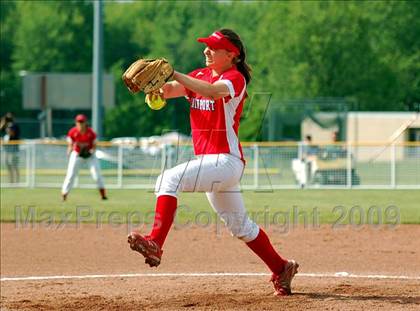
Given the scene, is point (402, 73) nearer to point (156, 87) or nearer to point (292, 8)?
point (292, 8)

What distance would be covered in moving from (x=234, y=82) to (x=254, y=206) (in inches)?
448

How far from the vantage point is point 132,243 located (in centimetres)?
634

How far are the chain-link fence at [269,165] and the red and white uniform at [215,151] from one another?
15.7 metres

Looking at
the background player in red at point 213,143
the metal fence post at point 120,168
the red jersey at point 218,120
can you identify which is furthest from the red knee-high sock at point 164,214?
the metal fence post at point 120,168

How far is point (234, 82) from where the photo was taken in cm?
670

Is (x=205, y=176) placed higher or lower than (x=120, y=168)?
higher

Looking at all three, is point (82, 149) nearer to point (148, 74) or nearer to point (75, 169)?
point (75, 169)

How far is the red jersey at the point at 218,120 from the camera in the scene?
6.80 meters

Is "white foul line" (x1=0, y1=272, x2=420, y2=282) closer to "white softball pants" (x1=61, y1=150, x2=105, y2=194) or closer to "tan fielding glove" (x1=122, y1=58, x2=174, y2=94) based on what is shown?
"tan fielding glove" (x1=122, y1=58, x2=174, y2=94)

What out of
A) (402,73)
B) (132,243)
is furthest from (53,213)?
(402,73)

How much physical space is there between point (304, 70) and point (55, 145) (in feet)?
74.4

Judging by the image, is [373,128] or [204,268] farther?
[373,128]

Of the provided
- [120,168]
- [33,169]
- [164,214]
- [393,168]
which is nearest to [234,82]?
[164,214]

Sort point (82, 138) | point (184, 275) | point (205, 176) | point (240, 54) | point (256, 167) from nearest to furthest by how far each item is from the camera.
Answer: point (205, 176) → point (240, 54) → point (184, 275) → point (82, 138) → point (256, 167)
